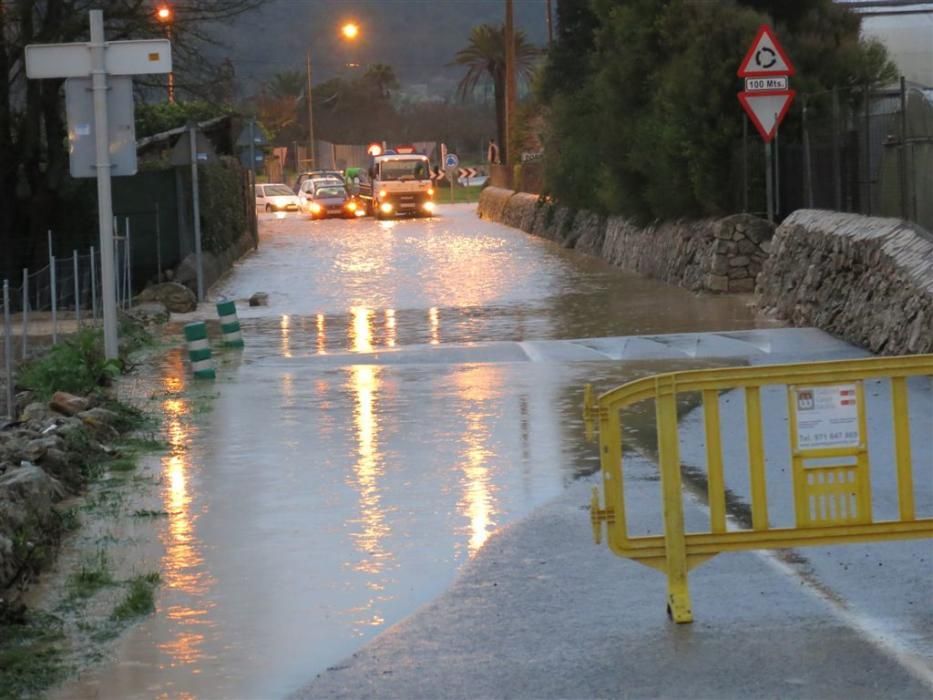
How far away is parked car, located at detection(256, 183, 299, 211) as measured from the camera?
222ft

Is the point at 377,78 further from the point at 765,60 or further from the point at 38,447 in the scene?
the point at 38,447

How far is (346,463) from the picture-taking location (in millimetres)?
11062

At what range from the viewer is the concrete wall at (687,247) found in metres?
23.9

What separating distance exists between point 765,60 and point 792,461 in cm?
1517

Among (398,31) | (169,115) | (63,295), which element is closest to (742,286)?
(63,295)

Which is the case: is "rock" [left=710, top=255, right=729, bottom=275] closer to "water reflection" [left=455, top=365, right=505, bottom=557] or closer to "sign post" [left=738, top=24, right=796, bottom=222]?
"sign post" [left=738, top=24, right=796, bottom=222]

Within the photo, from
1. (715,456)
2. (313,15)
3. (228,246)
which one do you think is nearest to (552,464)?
(715,456)

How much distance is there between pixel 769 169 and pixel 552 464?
41.8ft

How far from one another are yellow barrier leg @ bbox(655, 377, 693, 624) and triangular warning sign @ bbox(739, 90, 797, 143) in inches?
618

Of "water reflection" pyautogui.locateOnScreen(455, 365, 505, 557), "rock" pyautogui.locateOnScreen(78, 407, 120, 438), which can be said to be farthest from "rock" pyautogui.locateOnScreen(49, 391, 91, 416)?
"water reflection" pyautogui.locateOnScreen(455, 365, 505, 557)

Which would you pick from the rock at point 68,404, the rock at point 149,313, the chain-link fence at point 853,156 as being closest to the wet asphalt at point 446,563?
the rock at point 68,404

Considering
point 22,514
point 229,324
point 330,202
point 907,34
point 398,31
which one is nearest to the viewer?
point 22,514

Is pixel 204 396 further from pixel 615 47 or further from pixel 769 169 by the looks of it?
pixel 615 47

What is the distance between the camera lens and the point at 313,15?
156375mm
